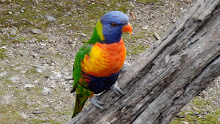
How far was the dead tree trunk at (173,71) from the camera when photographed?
7.28ft

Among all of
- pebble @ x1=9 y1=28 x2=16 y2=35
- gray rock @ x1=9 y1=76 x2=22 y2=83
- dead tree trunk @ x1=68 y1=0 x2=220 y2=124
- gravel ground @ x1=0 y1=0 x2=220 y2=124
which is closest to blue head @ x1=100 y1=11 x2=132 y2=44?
dead tree trunk @ x1=68 y1=0 x2=220 y2=124

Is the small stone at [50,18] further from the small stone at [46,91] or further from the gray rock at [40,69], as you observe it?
the small stone at [46,91]

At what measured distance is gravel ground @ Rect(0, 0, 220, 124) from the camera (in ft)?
11.9

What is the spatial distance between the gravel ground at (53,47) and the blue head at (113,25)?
1.61m

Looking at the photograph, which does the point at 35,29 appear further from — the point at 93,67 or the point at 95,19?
the point at 93,67

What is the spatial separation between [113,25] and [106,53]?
0.76ft

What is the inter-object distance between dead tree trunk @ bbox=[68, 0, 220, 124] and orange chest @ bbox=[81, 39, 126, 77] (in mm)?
225

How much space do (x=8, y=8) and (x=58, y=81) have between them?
2.00 m

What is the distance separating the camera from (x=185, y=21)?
2.33 meters

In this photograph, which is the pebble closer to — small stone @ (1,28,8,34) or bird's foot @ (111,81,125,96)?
small stone @ (1,28,8,34)

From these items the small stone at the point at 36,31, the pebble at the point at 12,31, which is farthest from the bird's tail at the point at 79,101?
the pebble at the point at 12,31

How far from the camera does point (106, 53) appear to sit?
2.32 meters

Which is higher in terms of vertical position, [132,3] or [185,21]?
[185,21]

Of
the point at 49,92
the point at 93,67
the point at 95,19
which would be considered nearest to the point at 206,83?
the point at 93,67
